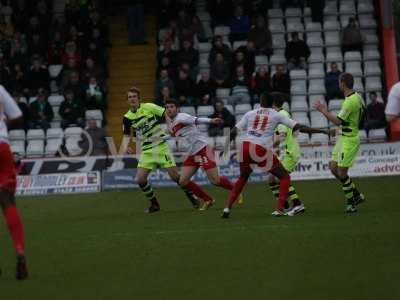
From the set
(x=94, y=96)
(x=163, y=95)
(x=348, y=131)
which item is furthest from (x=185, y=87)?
(x=348, y=131)

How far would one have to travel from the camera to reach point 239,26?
30.0 m

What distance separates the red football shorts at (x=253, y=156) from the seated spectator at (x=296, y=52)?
1349 cm

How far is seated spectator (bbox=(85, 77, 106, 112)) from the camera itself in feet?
92.5

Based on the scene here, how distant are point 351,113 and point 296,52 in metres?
13.1

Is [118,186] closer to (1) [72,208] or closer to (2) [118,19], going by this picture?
(1) [72,208]

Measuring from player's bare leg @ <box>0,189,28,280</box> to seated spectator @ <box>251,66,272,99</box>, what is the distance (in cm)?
1803

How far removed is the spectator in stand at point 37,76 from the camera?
29.0m

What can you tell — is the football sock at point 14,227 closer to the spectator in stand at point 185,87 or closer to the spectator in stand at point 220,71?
the spectator in stand at point 185,87

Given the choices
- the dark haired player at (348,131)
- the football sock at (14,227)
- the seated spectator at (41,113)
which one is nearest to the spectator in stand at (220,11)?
the seated spectator at (41,113)

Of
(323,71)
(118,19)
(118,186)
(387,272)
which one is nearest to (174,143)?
(118,186)

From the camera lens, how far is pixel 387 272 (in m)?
9.66

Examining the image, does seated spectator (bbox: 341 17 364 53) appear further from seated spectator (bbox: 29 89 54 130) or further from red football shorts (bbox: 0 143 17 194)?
red football shorts (bbox: 0 143 17 194)

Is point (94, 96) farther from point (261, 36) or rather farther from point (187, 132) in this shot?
point (187, 132)

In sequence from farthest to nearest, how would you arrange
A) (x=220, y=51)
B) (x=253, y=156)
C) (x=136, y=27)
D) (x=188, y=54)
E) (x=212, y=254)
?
(x=136, y=27), (x=188, y=54), (x=220, y=51), (x=253, y=156), (x=212, y=254)
